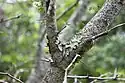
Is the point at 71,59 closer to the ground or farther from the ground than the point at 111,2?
closer to the ground

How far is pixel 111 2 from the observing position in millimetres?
932

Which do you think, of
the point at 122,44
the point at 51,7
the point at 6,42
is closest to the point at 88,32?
the point at 51,7

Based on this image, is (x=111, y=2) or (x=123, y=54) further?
(x=123, y=54)

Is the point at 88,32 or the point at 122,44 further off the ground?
the point at 122,44

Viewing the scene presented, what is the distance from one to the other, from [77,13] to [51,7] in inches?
65.9

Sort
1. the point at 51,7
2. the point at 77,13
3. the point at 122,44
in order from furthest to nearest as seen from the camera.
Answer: the point at 122,44, the point at 77,13, the point at 51,7

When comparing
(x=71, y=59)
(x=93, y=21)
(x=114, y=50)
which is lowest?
(x=71, y=59)

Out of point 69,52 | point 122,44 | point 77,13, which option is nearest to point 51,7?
point 69,52

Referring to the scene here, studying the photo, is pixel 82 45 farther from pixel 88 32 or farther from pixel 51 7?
pixel 51 7

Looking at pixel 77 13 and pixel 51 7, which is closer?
pixel 51 7

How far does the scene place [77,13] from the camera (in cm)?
252

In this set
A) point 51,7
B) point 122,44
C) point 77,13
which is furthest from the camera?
point 122,44

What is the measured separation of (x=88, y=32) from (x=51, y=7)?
0.50ft

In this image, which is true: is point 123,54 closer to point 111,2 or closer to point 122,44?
point 122,44
